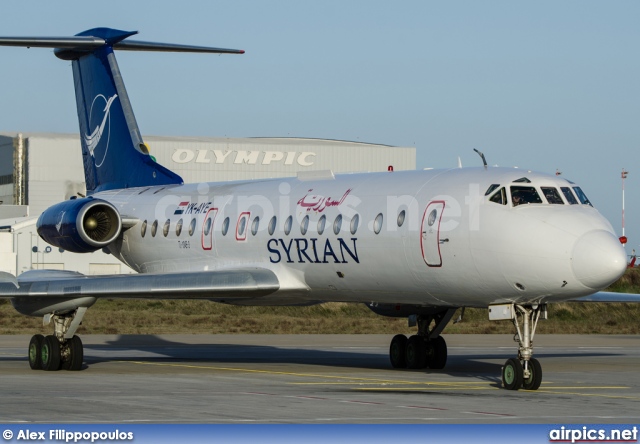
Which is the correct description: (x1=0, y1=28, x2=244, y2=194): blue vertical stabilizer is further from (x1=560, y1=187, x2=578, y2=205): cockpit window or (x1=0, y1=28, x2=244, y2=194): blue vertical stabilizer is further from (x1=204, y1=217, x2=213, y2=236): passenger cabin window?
(x1=560, y1=187, x2=578, y2=205): cockpit window

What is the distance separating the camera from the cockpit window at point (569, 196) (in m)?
17.6

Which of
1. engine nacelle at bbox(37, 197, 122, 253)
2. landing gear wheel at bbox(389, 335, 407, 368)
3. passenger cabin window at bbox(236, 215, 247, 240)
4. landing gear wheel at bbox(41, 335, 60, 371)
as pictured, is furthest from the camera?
engine nacelle at bbox(37, 197, 122, 253)

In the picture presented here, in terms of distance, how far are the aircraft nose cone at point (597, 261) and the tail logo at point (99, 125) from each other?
554 inches

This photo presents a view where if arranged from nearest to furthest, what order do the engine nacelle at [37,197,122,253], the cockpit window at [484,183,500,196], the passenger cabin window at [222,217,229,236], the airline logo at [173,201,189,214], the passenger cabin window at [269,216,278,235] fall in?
1. the cockpit window at [484,183,500,196]
2. the passenger cabin window at [269,216,278,235]
3. the passenger cabin window at [222,217,229,236]
4. the engine nacelle at [37,197,122,253]
5. the airline logo at [173,201,189,214]

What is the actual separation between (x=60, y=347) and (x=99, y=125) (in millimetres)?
7787

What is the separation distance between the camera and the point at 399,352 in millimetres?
22562

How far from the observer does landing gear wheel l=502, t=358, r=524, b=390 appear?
1678cm

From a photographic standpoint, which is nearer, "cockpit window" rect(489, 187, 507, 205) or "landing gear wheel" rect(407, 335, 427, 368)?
"cockpit window" rect(489, 187, 507, 205)

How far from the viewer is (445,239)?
706 inches

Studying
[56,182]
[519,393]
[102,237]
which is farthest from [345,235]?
[56,182]

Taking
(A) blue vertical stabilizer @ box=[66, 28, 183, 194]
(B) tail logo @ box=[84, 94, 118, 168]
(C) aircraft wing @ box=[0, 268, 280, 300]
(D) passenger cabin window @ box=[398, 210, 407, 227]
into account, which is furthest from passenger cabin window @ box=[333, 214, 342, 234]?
(B) tail logo @ box=[84, 94, 118, 168]

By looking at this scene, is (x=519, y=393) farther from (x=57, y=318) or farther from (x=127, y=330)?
(x=127, y=330)

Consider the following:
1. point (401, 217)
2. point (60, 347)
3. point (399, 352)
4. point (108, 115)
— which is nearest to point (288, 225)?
point (401, 217)

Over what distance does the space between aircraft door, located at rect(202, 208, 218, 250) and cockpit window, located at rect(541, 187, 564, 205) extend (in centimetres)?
776
